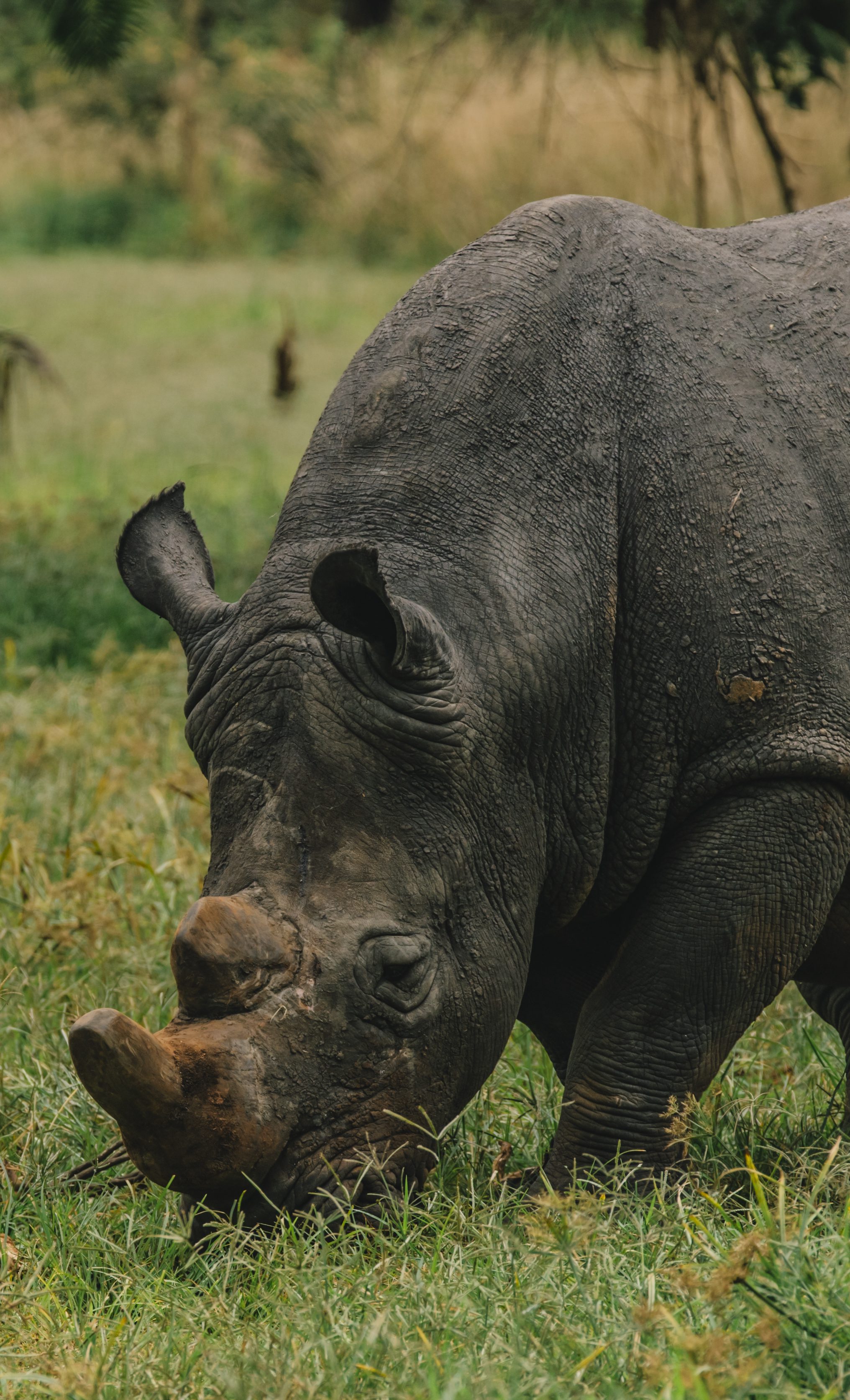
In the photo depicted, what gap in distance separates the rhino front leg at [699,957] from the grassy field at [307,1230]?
0.16 meters

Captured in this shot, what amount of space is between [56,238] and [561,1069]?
2062cm

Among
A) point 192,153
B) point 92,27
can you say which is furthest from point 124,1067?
point 192,153

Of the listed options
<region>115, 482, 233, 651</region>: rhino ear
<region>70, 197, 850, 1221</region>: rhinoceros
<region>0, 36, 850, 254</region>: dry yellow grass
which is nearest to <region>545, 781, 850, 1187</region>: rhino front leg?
<region>70, 197, 850, 1221</region>: rhinoceros

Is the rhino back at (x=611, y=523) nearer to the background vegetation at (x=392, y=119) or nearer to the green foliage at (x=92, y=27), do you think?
the background vegetation at (x=392, y=119)

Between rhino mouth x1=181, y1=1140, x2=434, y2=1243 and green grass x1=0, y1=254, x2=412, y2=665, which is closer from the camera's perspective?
rhino mouth x1=181, y1=1140, x2=434, y2=1243

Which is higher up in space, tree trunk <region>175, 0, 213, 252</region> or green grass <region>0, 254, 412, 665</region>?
tree trunk <region>175, 0, 213, 252</region>

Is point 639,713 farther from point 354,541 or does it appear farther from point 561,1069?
point 561,1069

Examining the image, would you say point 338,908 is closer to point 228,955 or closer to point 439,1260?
point 228,955

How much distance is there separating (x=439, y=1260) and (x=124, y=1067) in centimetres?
70

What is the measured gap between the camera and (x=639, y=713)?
359 centimetres

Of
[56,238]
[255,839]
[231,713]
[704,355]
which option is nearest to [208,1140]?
[255,839]

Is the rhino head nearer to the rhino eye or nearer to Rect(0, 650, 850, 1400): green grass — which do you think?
the rhino eye

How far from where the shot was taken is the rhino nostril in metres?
3.10

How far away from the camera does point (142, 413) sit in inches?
552
